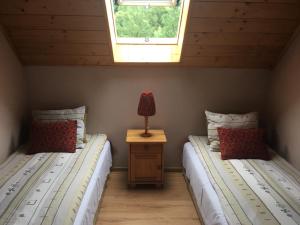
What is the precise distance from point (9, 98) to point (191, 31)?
5.75 feet

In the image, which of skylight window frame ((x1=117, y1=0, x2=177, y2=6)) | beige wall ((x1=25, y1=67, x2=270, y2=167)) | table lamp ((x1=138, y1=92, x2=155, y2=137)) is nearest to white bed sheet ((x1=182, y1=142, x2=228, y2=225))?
beige wall ((x1=25, y1=67, x2=270, y2=167))

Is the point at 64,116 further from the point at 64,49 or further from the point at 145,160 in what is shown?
the point at 145,160

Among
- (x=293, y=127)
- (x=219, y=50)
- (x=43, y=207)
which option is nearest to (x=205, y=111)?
(x=219, y=50)

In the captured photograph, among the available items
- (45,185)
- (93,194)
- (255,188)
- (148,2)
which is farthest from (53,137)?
(255,188)

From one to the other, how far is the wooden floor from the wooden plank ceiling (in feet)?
4.11

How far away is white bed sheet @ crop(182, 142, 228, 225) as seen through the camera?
1942 mm

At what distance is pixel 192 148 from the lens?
3045 mm

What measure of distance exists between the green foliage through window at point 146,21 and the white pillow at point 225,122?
934mm

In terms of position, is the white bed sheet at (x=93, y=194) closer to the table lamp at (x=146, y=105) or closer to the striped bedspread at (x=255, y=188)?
the table lamp at (x=146, y=105)

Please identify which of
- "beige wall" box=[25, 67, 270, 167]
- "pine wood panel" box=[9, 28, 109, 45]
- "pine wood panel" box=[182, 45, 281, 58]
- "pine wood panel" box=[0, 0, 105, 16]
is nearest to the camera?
"pine wood panel" box=[0, 0, 105, 16]

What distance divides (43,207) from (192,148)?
161cm

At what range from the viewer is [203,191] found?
228cm

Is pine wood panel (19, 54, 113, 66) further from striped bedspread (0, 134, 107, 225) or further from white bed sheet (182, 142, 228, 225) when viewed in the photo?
white bed sheet (182, 142, 228, 225)

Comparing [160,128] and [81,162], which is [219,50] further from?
[81,162]
